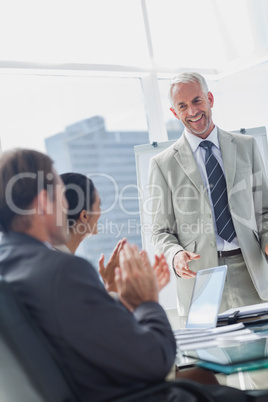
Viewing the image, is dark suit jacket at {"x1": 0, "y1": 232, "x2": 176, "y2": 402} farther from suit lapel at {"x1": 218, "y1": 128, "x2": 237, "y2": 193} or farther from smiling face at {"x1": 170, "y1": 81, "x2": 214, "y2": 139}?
smiling face at {"x1": 170, "y1": 81, "x2": 214, "y2": 139}

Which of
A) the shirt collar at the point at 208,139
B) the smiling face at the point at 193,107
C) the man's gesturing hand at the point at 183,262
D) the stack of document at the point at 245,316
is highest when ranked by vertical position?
the smiling face at the point at 193,107

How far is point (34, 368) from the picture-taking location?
4.70ft

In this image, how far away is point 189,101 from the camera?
3615 millimetres

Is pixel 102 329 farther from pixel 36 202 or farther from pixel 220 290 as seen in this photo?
pixel 220 290

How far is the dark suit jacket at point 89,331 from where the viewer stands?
146cm

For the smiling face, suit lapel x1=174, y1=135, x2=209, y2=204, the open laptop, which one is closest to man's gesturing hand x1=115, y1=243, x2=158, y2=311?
the open laptop

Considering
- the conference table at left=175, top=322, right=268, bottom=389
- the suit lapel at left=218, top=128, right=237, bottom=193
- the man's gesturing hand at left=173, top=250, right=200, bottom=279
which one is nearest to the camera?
the conference table at left=175, top=322, right=268, bottom=389

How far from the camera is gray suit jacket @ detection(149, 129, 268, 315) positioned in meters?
3.39

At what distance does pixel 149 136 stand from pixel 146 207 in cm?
111

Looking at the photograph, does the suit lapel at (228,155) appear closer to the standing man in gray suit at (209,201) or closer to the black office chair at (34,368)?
the standing man in gray suit at (209,201)

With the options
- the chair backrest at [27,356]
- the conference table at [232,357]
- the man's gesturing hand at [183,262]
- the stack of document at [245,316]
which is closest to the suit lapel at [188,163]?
the man's gesturing hand at [183,262]

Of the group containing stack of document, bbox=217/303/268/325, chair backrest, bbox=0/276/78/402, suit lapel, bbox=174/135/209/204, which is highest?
suit lapel, bbox=174/135/209/204

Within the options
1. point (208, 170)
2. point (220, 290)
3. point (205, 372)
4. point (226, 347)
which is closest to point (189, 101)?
point (208, 170)

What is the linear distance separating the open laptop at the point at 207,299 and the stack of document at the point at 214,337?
0.11 meters
